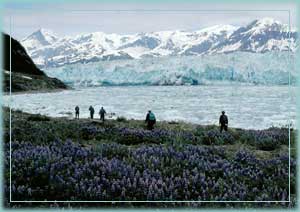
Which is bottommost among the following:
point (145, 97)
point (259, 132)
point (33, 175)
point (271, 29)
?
point (33, 175)

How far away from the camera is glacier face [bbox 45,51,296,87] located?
6352mm

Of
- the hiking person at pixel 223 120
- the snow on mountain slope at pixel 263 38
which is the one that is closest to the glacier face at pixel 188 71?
the snow on mountain slope at pixel 263 38

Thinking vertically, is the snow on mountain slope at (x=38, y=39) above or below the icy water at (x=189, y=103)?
above

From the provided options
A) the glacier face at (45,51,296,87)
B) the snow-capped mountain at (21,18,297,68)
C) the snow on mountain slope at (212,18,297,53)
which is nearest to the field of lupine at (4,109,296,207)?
the glacier face at (45,51,296,87)

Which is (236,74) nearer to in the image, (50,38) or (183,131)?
(183,131)

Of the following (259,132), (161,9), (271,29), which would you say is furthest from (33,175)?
(271,29)

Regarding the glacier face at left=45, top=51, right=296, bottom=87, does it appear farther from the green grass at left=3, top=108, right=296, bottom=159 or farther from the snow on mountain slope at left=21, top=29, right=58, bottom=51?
the green grass at left=3, top=108, right=296, bottom=159

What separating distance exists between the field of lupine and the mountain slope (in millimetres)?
516

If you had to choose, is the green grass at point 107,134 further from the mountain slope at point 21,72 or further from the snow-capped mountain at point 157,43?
the snow-capped mountain at point 157,43

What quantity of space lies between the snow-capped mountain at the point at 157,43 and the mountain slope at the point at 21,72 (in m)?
0.14

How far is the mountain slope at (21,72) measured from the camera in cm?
647

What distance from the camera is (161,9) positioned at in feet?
20.9

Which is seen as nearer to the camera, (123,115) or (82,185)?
(82,185)

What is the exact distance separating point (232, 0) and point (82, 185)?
144 inches
